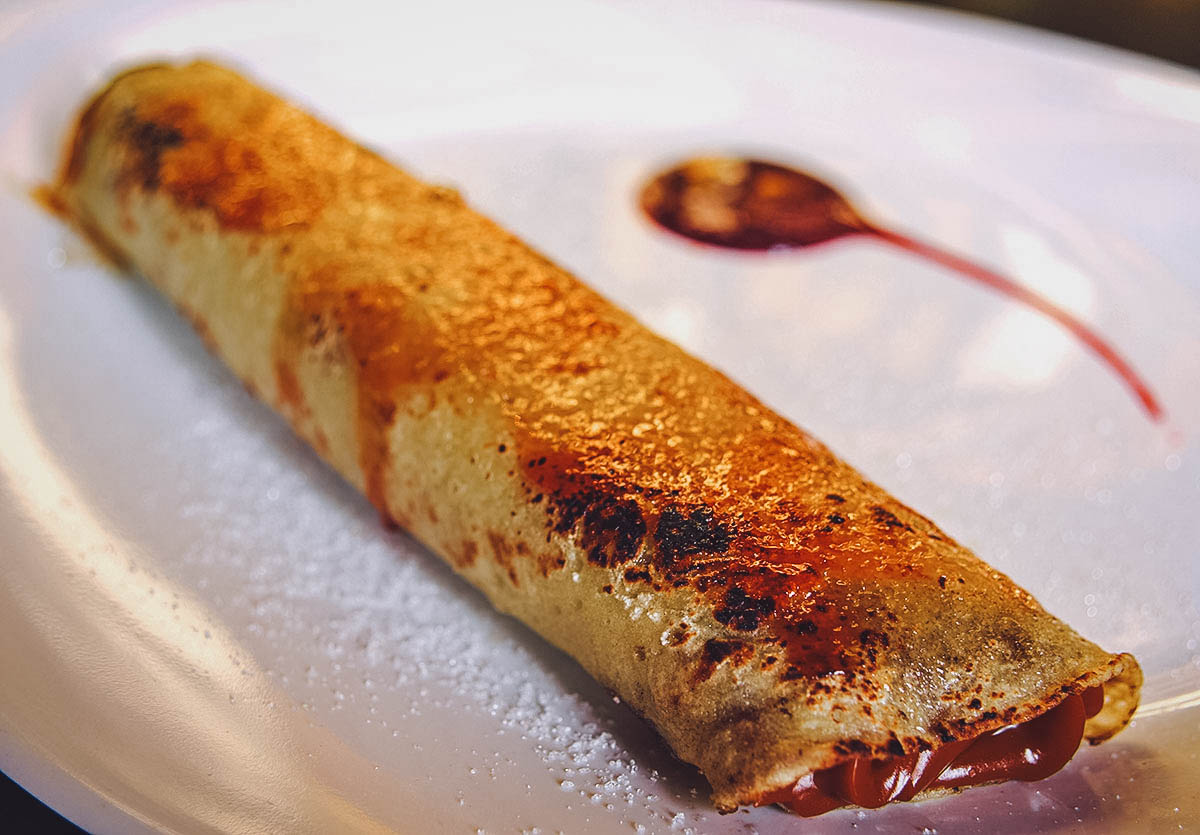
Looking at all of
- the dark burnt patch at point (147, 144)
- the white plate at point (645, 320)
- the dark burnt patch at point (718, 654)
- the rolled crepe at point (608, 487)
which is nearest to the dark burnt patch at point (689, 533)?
the rolled crepe at point (608, 487)

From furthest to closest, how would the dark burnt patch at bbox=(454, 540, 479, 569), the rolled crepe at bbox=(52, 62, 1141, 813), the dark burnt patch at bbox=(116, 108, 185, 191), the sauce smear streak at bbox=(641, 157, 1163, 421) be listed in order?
the sauce smear streak at bbox=(641, 157, 1163, 421), the dark burnt patch at bbox=(116, 108, 185, 191), the dark burnt patch at bbox=(454, 540, 479, 569), the rolled crepe at bbox=(52, 62, 1141, 813)

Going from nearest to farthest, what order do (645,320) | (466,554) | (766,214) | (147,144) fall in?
1. (466,554)
2. (147,144)
3. (645,320)
4. (766,214)

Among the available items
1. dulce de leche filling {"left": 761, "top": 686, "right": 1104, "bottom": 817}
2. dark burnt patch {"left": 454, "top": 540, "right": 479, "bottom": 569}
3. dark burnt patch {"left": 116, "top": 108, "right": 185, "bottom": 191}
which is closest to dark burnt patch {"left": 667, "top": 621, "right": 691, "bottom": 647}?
dulce de leche filling {"left": 761, "top": 686, "right": 1104, "bottom": 817}

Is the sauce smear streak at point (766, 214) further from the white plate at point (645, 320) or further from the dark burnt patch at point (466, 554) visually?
the dark burnt patch at point (466, 554)

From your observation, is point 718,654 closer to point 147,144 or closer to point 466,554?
point 466,554

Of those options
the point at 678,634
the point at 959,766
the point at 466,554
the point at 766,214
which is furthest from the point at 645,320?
the point at 959,766

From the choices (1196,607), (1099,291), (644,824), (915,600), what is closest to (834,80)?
(1099,291)

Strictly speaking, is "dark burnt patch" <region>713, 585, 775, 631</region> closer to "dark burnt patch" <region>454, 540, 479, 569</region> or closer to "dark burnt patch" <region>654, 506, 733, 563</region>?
"dark burnt patch" <region>654, 506, 733, 563</region>
